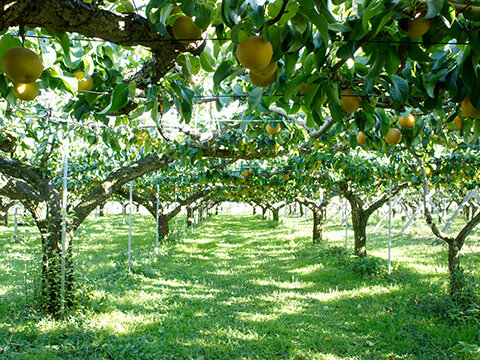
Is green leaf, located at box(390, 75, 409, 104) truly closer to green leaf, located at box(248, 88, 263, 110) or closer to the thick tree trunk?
green leaf, located at box(248, 88, 263, 110)

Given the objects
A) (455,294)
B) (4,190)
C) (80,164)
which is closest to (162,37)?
(4,190)

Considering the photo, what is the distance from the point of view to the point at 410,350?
361cm

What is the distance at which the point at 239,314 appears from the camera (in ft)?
15.1

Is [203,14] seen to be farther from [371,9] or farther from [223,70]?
[371,9]

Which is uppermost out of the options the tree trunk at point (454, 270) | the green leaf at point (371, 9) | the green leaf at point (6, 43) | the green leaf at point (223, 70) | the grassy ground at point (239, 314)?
the green leaf at point (6, 43)

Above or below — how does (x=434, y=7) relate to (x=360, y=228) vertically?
above

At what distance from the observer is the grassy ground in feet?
11.6

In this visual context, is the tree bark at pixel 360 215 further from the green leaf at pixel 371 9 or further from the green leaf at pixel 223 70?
the green leaf at pixel 371 9

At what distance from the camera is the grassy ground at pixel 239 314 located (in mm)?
3547

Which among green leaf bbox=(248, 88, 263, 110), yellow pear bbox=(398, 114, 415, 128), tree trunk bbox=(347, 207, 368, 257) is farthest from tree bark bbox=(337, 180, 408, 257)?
green leaf bbox=(248, 88, 263, 110)

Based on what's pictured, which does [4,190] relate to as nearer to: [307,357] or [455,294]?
[307,357]

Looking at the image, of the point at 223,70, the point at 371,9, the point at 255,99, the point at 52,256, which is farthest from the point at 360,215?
the point at 371,9

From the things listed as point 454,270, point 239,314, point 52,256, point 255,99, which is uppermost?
point 255,99

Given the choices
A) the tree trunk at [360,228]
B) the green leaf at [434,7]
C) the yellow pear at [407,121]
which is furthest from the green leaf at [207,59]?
the tree trunk at [360,228]
